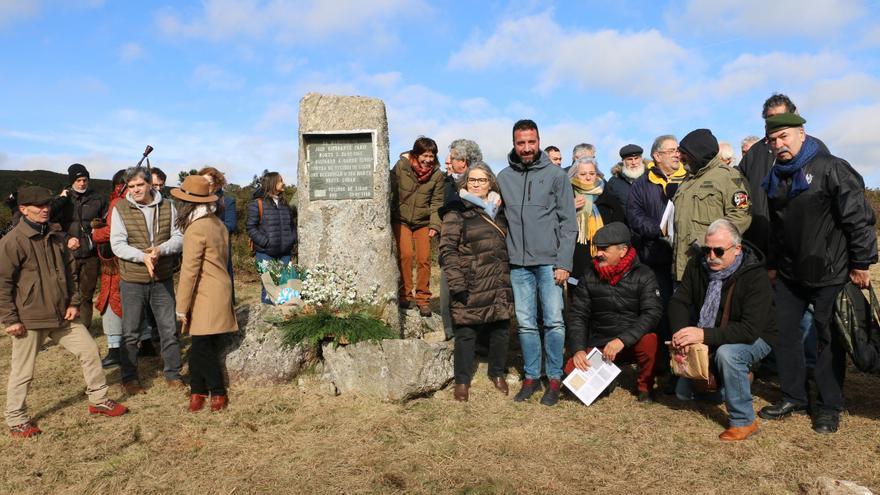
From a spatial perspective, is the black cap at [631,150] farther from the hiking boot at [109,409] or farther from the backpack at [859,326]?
the hiking boot at [109,409]

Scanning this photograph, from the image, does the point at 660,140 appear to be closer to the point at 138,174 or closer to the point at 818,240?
the point at 818,240

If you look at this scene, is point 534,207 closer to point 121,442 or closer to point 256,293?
point 121,442

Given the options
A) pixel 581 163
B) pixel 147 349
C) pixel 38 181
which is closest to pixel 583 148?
pixel 581 163

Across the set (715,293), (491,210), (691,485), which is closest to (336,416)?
(491,210)

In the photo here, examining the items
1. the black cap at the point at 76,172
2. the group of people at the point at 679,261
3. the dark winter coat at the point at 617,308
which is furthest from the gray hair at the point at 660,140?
the black cap at the point at 76,172

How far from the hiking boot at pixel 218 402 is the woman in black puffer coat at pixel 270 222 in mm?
1895

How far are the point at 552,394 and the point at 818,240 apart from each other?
215 cm

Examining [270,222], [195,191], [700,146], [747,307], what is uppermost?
[700,146]

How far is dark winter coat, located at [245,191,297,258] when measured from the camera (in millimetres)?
6594

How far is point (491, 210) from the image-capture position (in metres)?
4.84

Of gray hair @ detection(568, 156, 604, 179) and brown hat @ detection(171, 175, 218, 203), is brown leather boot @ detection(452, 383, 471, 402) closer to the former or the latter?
gray hair @ detection(568, 156, 604, 179)

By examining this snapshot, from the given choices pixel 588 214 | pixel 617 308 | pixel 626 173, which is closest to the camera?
pixel 617 308

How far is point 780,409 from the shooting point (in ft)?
13.9

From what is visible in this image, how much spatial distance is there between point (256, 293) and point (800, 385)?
26.2ft
